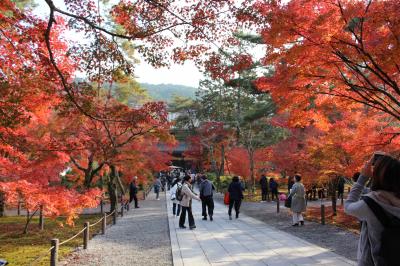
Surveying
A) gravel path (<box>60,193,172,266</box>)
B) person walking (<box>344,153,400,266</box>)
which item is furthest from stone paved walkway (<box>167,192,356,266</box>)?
person walking (<box>344,153,400,266</box>)

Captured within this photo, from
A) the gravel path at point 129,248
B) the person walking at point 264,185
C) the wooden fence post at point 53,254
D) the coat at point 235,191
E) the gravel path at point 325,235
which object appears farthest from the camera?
the person walking at point 264,185

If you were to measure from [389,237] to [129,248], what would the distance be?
7720 mm

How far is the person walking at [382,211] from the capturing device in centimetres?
266

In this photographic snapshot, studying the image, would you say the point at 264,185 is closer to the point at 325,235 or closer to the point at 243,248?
the point at 325,235

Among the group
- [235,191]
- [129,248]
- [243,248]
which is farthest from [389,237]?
[235,191]

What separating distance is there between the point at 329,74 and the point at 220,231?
5.30 meters

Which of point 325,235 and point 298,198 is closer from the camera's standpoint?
point 325,235

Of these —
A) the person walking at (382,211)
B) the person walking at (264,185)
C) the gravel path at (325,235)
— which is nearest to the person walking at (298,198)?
the gravel path at (325,235)

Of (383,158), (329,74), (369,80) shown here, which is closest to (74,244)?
(329,74)

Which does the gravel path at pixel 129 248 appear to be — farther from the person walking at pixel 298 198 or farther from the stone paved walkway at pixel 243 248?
the person walking at pixel 298 198

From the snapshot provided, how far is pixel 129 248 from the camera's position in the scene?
31.2ft

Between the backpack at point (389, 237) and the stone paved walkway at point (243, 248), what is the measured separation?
4.69 meters

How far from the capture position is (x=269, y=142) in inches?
1161

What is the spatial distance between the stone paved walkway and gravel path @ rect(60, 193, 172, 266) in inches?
11.8
